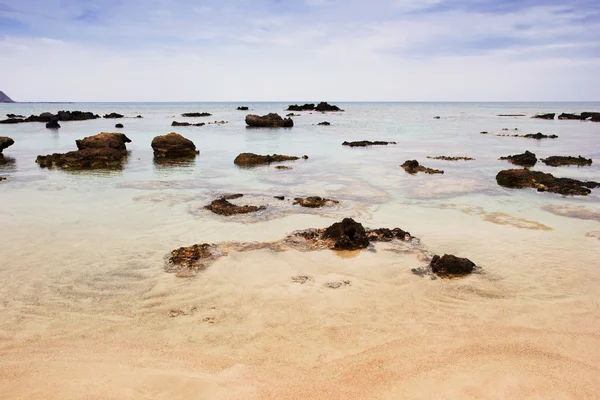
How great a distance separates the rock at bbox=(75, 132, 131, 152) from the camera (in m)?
27.8

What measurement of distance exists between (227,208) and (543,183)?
13.9 m

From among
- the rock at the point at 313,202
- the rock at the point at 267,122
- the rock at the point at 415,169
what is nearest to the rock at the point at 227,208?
the rock at the point at 313,202

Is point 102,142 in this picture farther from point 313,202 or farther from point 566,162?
point 566,162

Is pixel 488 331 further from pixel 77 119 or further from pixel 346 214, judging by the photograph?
pixel 77 119

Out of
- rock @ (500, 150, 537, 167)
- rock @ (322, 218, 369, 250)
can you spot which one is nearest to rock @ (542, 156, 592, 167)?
rock @ (500, 150, 537, 167)

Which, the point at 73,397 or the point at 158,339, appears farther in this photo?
the point at 158,339

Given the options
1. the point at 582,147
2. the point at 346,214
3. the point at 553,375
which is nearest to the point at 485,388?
the point at 553,375

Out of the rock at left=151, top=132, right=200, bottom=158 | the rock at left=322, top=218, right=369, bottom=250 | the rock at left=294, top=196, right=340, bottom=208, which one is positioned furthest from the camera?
the rock at left=151, top=132, right=200, bottom=158

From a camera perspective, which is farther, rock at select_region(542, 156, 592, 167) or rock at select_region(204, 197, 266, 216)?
rock at select_region(542, 156, 592, 167)

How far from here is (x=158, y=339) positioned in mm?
6078

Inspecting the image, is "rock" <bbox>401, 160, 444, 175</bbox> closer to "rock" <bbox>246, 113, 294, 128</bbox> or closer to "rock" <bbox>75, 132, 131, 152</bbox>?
"rock" <bbox>75, 132, 131, 152</bbox>

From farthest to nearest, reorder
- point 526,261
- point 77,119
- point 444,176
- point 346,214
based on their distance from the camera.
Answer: point 77,119 < point 444,176 < point 346,214 < point 526,261

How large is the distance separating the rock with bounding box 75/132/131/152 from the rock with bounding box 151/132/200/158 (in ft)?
9.20

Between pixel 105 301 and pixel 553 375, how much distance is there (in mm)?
7206
